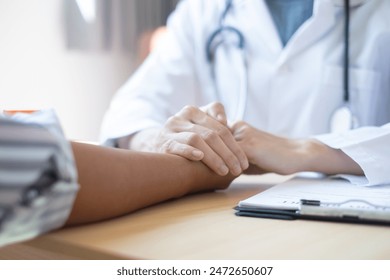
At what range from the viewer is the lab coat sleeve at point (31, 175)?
33 centimetres

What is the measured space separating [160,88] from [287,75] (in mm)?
297

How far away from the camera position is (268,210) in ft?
1.78

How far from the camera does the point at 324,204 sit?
0.54 metres

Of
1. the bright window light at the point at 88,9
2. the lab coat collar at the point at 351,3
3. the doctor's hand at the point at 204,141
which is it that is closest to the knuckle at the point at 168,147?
the doctor's hand at the point at 204,141

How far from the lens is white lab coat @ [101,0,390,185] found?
1043 mm

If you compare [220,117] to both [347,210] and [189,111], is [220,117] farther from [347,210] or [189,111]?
[347,210]

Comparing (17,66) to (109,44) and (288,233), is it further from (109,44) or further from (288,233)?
(288,233)

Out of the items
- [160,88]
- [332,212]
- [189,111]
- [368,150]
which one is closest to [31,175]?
[332,212]

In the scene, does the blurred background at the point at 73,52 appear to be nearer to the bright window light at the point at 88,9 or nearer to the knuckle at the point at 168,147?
the bright window light at the point at 88,9

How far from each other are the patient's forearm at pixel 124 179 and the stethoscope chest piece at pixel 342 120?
469 mm

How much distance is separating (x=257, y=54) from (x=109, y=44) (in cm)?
82

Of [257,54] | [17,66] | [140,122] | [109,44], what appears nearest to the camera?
[140,122]
